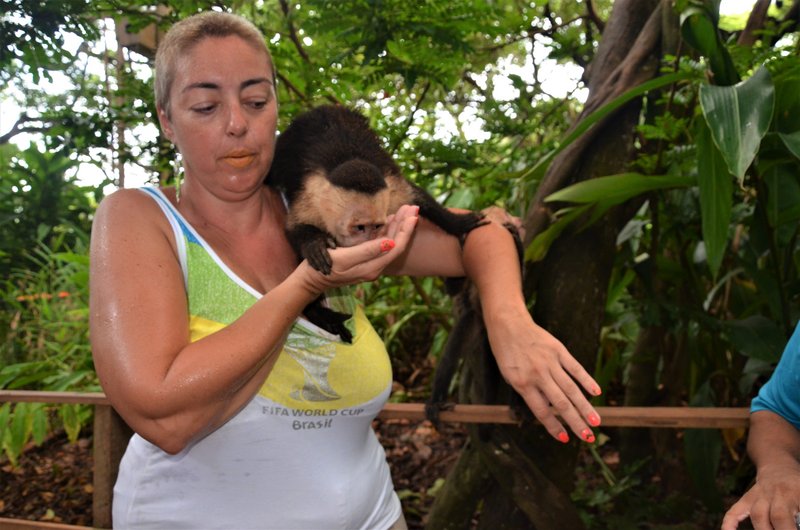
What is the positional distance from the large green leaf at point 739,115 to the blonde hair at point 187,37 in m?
0.74

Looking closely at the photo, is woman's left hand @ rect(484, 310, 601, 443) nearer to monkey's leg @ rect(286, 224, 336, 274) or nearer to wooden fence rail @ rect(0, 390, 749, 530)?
monkey's leg @ rect(286, 224, 336, 274)

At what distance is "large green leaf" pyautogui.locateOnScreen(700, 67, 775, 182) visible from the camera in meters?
1.12

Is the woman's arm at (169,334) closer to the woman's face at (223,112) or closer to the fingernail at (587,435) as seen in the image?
the woman's face at (223,112)

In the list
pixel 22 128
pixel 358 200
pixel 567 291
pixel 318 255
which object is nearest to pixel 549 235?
pixel 567 291

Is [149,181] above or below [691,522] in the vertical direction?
above

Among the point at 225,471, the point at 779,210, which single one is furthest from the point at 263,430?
the point at 779,210

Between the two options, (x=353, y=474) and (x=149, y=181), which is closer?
(x=353, y=474)

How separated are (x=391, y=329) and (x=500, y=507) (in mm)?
1032

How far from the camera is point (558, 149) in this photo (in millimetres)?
1485

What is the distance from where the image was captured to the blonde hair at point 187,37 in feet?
3.06

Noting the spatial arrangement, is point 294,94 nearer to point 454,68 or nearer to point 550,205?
point 454,68

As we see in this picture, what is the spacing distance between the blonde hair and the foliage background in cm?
38

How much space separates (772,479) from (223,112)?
87cm

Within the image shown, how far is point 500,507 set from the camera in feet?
5.73
